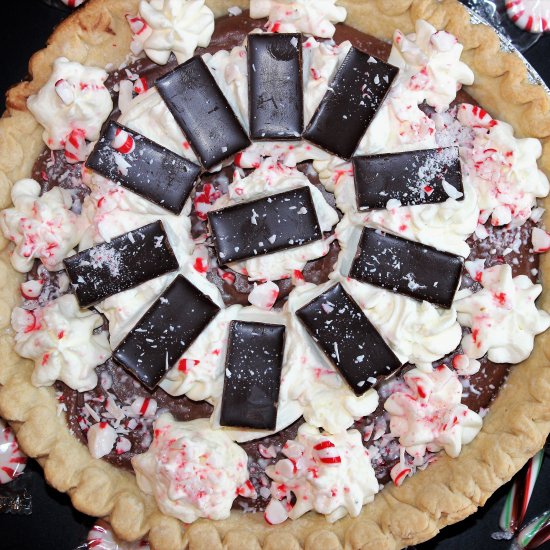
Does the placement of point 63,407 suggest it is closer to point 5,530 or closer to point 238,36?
point 5,530

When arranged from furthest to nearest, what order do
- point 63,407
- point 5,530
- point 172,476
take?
point 5,530, point 63,407, point 172,476

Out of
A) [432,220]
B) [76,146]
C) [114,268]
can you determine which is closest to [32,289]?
[114,268]

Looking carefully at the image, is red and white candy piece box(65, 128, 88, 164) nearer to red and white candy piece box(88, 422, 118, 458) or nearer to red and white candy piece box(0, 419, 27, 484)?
red and white candy piece box(88, 422, 118, 458)

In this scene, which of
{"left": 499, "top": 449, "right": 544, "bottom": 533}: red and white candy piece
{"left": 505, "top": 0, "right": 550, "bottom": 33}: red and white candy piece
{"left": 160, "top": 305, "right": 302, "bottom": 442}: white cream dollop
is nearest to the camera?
{"left": 160, "top": 305, "right": 302, "bottom": 442}: white cream dollop

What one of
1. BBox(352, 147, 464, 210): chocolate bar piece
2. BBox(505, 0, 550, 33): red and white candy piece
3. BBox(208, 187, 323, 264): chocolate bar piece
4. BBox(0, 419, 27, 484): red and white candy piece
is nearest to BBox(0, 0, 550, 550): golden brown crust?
BBox(352, 147, 464, 210): chocolate bar piece

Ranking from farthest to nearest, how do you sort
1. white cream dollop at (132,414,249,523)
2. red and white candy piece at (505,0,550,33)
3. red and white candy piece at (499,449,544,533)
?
red and white candy piece at (505,0,550,33)
red and white candy piece at (499,449,544,533)
white cream dollop at (132,414,249,523)

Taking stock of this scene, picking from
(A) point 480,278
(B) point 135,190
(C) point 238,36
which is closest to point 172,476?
(B) point 135,190
